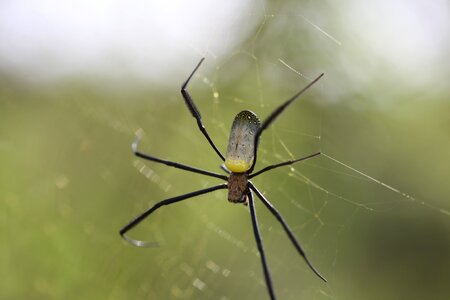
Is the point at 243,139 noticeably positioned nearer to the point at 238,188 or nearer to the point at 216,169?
the point at 238,188

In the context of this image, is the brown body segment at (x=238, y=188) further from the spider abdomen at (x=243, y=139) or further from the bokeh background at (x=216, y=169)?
the bokeh background at (x=216, y=169)

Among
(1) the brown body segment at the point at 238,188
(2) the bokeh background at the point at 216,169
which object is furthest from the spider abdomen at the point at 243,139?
(2) the bokeh background at the point at 216,169

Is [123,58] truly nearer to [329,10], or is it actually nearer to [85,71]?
[85,71]

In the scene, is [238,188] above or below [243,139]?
below

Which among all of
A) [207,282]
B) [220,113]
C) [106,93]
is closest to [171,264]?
[207,282]

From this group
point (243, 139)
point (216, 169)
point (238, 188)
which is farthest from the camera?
point (216, 169)

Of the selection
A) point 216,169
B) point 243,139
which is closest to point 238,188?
point 243,139
